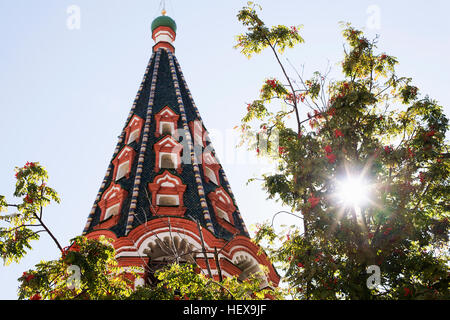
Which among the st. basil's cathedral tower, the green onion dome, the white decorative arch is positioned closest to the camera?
the st. basil's cathedral tower

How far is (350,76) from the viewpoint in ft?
32.5

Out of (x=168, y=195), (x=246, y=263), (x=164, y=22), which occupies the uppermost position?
(x=164, y=22)

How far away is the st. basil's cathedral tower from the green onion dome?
21.5ft

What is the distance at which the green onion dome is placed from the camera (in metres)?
31.9

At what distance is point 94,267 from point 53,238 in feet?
3.14

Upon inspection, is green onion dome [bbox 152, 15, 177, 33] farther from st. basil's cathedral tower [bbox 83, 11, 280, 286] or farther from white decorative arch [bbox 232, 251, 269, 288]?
white decorative arch [bbox 232, 251, 269, 288]

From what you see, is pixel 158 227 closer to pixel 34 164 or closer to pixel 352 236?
pixel 34 164

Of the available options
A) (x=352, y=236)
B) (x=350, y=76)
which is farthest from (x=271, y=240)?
(x=350, y=76)

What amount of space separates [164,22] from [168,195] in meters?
17.6

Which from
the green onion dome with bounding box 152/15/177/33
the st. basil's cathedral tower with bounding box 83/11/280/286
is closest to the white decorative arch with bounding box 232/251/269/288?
the st. basil's cathedral tower with bounding box 83/11/280/286

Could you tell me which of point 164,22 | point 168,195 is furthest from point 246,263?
point 164,22

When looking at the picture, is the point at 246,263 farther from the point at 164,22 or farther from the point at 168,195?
the point at 164,22

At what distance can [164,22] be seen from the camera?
31891 mm
